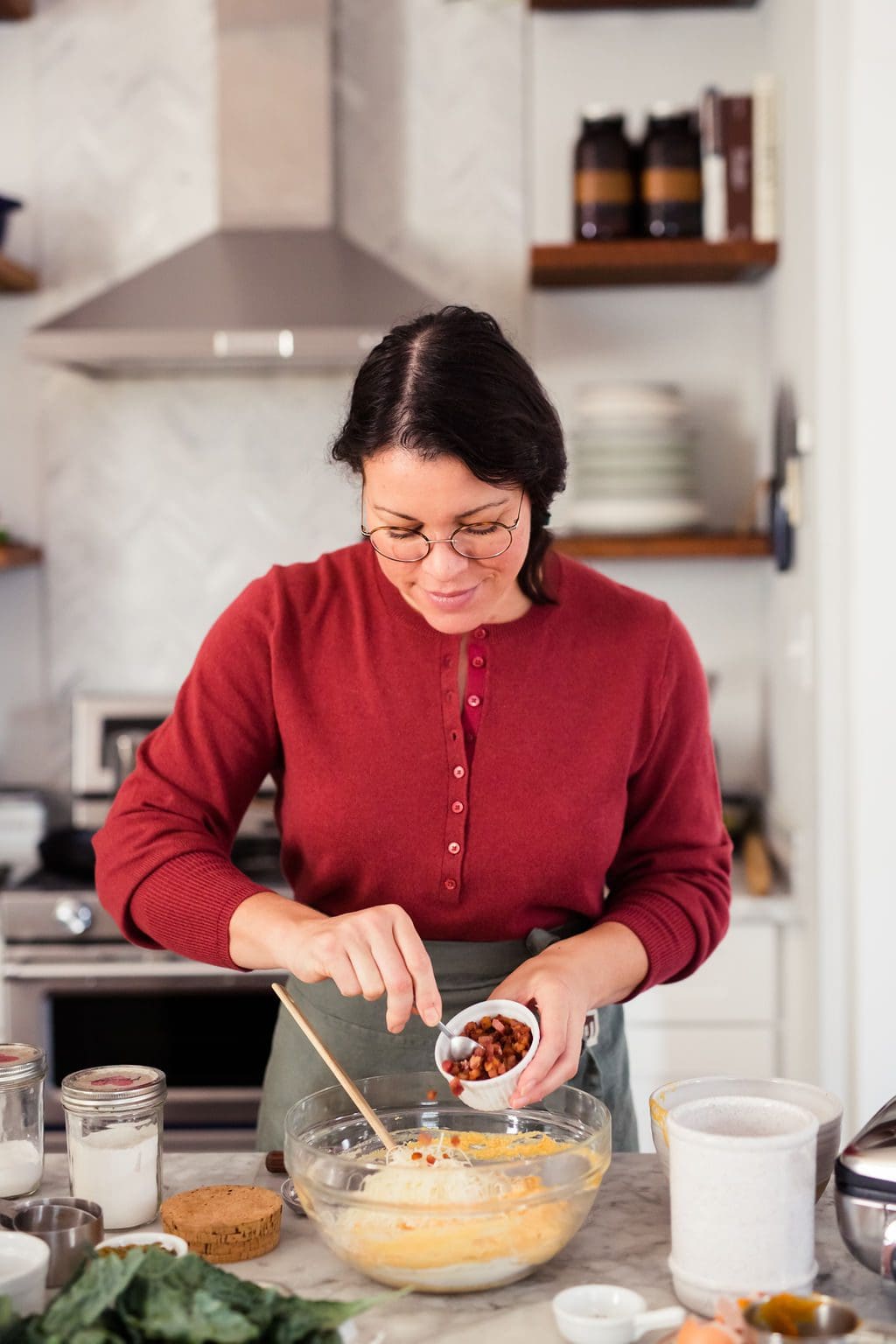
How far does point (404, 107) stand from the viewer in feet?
10.1

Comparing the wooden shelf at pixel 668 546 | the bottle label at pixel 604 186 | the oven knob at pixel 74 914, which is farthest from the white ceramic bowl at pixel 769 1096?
the bottle label at pixel 604 186

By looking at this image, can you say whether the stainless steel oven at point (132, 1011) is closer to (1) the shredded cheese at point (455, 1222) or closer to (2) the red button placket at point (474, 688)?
(2) the red button placket at point (474, 688)

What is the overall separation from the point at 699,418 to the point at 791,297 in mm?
438

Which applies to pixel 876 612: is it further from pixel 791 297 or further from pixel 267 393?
pixel 267 393

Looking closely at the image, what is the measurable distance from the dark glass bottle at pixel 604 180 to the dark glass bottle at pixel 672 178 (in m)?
0.04

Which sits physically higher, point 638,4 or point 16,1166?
point 638,4

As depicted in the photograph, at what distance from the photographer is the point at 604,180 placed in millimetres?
2799

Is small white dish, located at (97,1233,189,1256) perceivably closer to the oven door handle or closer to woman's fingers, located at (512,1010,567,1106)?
woman's fingers, located at (512,1010,567,1106)

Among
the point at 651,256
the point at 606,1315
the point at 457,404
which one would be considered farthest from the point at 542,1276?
the point at 651,256

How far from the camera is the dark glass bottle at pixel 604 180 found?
280 centimetres

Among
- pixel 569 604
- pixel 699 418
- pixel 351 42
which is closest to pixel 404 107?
pixel 351 42

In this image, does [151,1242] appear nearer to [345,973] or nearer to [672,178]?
[345,973]

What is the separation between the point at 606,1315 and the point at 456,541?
2.26ft

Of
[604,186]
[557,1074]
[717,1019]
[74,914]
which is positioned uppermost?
[604,186]
